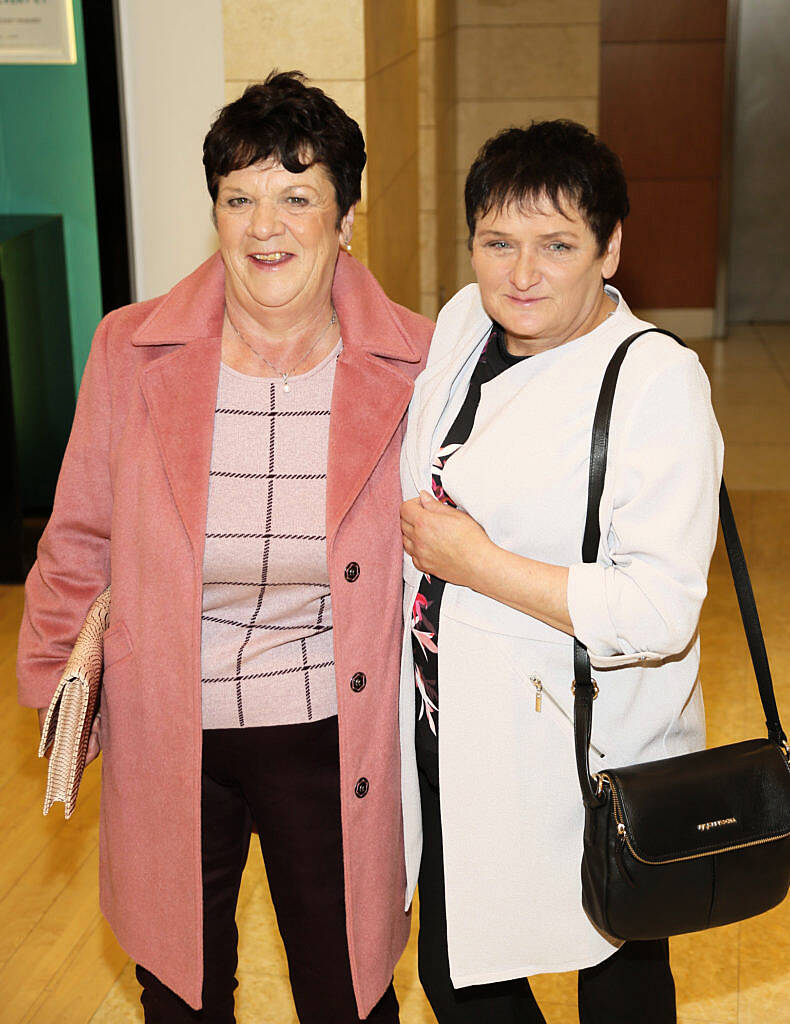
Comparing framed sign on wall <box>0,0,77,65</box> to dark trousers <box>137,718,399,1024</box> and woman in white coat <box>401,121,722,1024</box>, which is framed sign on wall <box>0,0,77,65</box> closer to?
woman in white coat <box>401,121,722,1024</box>

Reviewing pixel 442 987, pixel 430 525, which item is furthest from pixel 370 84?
pixel 442 987

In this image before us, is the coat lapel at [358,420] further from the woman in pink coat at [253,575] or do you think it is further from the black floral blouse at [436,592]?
the black floral blouse at [436,592]

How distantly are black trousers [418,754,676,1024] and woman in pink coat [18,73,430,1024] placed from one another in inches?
2.4

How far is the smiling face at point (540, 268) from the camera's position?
1.69 meters

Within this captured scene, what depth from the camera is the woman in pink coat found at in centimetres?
186

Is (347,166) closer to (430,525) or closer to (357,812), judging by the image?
(430,525)

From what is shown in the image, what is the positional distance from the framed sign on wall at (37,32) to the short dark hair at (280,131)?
108 inches

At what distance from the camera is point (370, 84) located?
379 cm

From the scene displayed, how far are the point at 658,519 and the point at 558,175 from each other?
0.50 m

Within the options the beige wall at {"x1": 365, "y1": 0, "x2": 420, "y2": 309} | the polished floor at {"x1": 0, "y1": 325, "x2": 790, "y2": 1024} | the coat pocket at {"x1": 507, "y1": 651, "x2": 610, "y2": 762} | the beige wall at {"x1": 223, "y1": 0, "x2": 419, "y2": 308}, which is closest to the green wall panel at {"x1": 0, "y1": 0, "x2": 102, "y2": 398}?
the beige wall at {"x1": 223, "y1": 0, "x2": 419, "y2": 308}

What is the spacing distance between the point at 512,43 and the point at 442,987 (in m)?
7.09

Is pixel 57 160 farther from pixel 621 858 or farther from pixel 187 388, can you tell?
pixel 621 858

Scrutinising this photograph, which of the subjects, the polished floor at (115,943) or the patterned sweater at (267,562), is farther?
the polished floor at (115,943)

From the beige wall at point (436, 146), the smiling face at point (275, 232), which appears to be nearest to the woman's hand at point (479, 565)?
the smiling face at point (275, 232)
